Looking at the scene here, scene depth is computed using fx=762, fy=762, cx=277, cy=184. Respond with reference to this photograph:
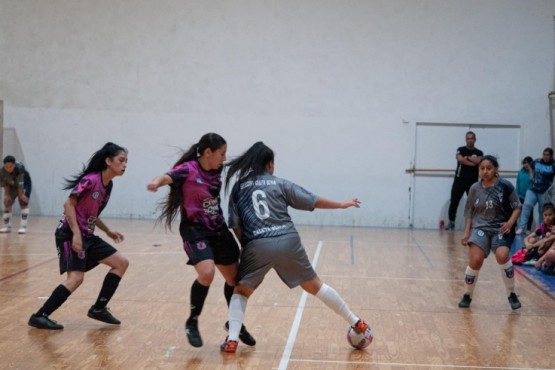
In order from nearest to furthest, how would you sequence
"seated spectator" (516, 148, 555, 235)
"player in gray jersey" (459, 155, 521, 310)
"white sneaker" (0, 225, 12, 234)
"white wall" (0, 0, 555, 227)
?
"player in gray jersey" (459, 155, 521, 310)
"white sneaker" (0, 225, 12, 234)
"seated spectator" (516, 148, 555, 235)
"white wall" (0, 0, 555, 227)

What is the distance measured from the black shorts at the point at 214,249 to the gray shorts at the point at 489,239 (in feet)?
9.52

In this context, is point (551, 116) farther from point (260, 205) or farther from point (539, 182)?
point (260, 205)

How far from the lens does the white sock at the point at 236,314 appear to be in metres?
5.46

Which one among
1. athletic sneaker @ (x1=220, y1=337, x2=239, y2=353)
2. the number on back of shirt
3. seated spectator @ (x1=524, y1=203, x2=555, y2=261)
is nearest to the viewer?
the number on back of shirt

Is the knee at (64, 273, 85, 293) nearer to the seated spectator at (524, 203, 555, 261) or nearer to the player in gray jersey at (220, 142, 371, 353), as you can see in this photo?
the player in gray jersey at (220, 142, 371, 353)

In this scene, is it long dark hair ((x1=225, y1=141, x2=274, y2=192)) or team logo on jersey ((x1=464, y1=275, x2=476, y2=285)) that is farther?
team logo on jersey ((x1=464, y1=275, x2=476, y2=285))

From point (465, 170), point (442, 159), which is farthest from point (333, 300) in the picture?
point (442, 159)

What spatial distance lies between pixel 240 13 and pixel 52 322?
12645 mm

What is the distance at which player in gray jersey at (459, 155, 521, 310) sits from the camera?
7.44 m

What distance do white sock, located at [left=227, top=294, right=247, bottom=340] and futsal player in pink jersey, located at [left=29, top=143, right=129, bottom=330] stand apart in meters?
1.36

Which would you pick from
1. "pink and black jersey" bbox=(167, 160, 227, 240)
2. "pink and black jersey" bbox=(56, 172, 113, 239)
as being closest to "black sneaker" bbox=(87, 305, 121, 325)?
"pink and black jersey" bbox=(56, 172, 113, 239)

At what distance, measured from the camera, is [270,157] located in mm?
5629

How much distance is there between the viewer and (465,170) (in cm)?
1662

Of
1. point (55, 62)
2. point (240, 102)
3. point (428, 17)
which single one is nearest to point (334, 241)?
point (240, 102)
